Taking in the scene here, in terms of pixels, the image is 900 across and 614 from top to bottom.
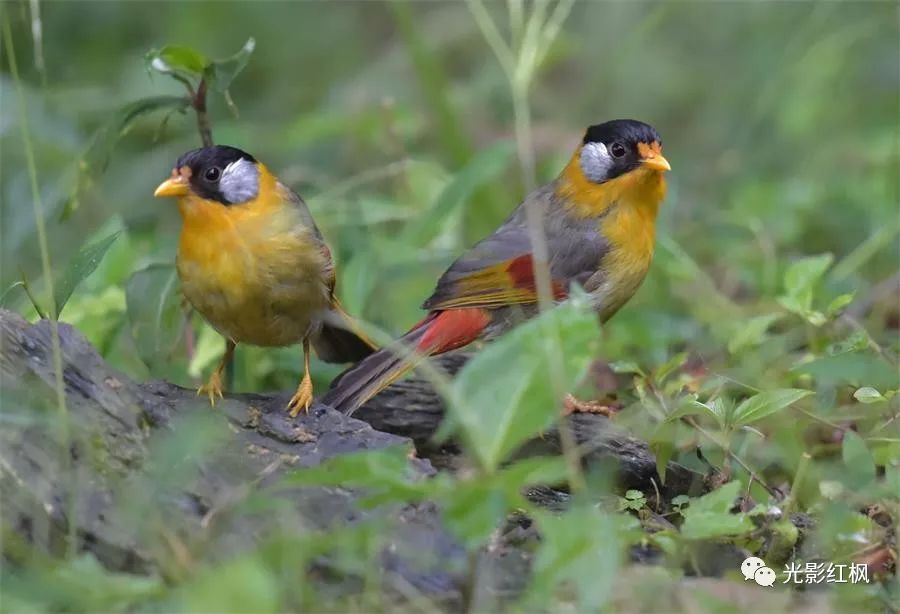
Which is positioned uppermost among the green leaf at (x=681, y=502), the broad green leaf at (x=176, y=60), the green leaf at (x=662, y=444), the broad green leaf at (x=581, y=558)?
the broad green leaf at (x=176, y=60)

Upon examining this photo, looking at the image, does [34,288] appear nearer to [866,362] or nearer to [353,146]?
[353,146]

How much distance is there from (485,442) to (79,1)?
6.49m

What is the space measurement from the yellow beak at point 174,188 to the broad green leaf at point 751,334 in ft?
5.01

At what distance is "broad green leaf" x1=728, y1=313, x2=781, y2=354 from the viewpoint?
12.2 ft

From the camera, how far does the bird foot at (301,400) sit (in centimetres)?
317

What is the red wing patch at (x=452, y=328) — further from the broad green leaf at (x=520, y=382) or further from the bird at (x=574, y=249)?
the broad green leaf at (x=520, y=382)

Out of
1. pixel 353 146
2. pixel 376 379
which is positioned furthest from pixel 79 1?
pixel 376 379

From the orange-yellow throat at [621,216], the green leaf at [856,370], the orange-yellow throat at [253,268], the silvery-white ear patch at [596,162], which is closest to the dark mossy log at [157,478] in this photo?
the orange-yellow throat at [253,268]

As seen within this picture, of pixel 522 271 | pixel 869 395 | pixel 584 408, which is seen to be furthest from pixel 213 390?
pixel 869 395

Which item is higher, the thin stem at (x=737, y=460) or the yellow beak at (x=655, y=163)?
the yellow beak at (x=655, y=163)

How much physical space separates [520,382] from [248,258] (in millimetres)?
1401

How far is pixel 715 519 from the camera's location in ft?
8.05

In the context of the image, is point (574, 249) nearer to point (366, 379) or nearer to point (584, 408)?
point (584, 408)

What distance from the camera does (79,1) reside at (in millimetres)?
7973
